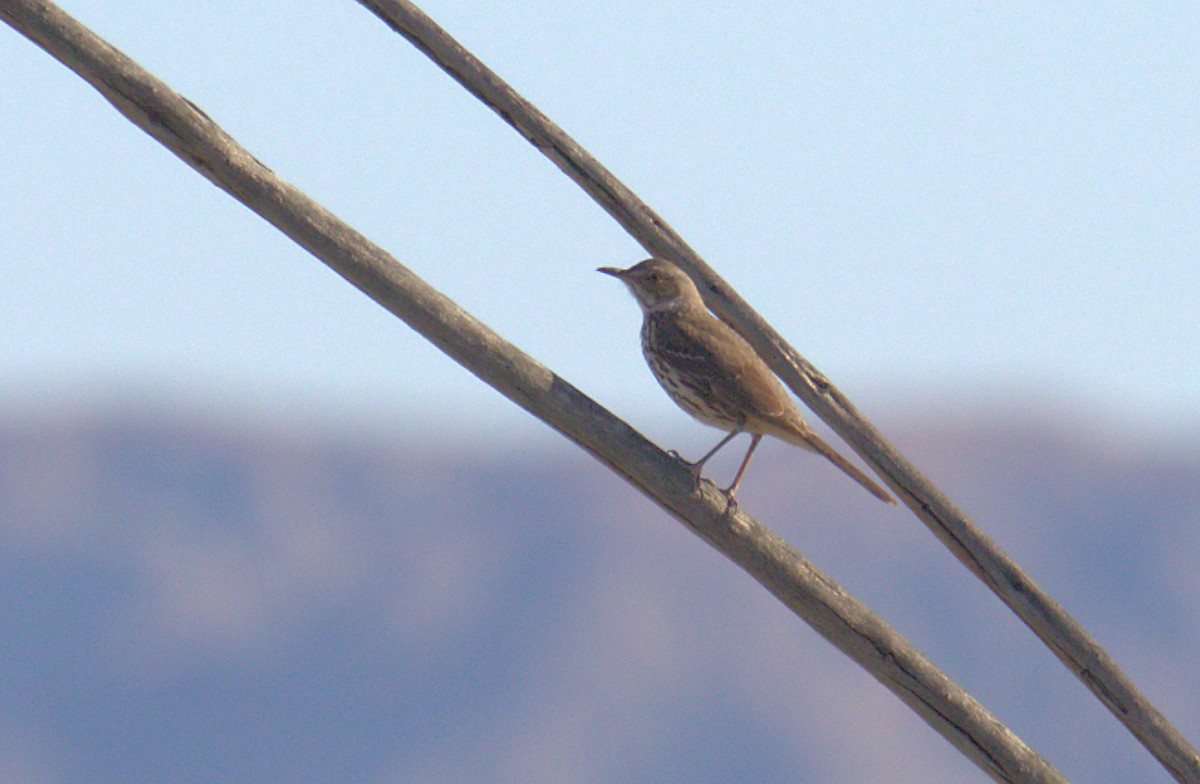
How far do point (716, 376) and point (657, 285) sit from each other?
1586mm

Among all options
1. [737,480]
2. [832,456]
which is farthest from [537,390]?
[832,456]

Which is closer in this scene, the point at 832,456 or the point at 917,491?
the point at 917,491

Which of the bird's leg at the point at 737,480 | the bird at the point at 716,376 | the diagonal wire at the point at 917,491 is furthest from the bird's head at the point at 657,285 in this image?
the diagonal wire at the point at 917,491

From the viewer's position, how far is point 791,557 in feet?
23.7

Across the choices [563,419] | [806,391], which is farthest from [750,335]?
[563,419]

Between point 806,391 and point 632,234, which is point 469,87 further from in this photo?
point 806,391

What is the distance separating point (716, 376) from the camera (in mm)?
10930

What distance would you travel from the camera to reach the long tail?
371 inches

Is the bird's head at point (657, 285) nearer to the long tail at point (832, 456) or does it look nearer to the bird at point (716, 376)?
the bird at point (716, 376)

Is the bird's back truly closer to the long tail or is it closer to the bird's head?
the long tail

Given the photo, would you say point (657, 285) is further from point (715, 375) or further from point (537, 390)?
point (537, 390)

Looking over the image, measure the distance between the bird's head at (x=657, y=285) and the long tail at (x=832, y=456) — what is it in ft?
5.61

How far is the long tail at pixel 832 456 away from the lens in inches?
371

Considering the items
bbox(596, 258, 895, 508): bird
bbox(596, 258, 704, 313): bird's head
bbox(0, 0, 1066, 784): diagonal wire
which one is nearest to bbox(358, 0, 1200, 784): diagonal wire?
bbox(0, 0, 1066, 784): diagonal wire
